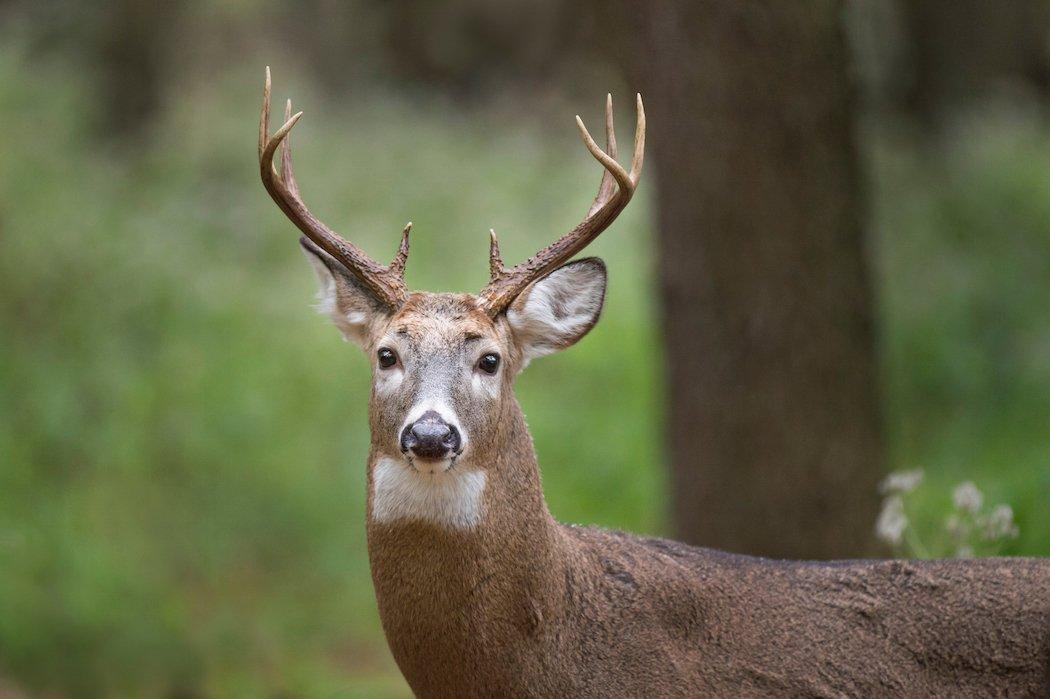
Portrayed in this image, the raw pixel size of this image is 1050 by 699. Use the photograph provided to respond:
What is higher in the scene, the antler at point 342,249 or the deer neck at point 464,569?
the antler at point 342,249

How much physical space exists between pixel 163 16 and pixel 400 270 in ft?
41.9

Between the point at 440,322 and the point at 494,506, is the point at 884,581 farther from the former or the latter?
the point at 440,322

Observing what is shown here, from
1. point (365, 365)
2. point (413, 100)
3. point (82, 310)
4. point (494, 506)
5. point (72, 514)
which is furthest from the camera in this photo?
point (413, 100)

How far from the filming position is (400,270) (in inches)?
179

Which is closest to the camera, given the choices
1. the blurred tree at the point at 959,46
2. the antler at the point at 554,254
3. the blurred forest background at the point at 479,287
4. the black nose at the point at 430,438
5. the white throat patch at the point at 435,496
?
the black nose at the point at 430,438

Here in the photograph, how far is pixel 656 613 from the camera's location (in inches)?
173

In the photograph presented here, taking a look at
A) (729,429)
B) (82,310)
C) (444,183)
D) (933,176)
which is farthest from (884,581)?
(444,183)

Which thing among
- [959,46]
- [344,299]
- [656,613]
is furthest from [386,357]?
[959,46]

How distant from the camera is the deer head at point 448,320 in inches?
162

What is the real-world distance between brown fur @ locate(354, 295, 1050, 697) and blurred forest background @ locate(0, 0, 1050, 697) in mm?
1298

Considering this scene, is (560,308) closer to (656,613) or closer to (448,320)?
(448,320)

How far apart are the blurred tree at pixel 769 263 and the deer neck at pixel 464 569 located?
2.57 meters

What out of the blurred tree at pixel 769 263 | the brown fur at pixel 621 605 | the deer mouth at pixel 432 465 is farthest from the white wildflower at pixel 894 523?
the deer mouth at pixel 432 465

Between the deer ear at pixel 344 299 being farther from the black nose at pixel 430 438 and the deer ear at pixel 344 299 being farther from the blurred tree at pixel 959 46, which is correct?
the blurred tree at pixel 959 46
